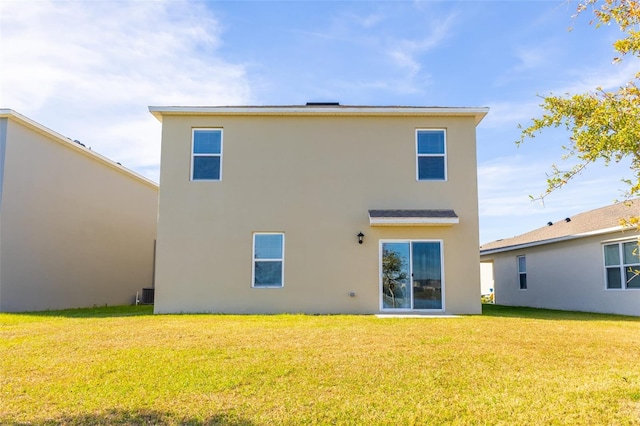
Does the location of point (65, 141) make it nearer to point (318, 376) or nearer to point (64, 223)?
point (64, 223)

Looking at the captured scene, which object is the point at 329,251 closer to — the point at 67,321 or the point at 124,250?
the point at 67,321

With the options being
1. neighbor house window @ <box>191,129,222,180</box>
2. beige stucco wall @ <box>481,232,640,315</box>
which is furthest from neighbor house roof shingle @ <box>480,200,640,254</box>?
neighbor house window @ <box>191,129,222,180</box>

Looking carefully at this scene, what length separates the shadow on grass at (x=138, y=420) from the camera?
460 centimetres

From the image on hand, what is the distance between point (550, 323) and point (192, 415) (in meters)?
8.65

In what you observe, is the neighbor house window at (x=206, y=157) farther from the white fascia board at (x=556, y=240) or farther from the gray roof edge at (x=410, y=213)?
the white fascia board at (x=556, y=240)

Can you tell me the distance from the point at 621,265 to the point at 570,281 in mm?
2479

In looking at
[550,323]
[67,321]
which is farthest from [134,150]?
[550,323]

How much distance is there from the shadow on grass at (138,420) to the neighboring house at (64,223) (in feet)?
35.3

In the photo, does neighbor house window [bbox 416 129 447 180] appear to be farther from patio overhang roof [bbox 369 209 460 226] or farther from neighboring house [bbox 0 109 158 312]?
neighboring house [bbox 0 109 158 312]

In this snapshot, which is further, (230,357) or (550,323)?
(550,323)

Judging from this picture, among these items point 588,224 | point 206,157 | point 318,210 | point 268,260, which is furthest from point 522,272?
point 206,157

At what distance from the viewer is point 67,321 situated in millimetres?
11039

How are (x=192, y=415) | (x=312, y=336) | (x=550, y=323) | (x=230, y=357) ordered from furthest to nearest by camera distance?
(x=550, y=323)
(x=312, y=336)
(x=230, y=357)
(x=192, y=415)

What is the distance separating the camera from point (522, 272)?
20.4 m
